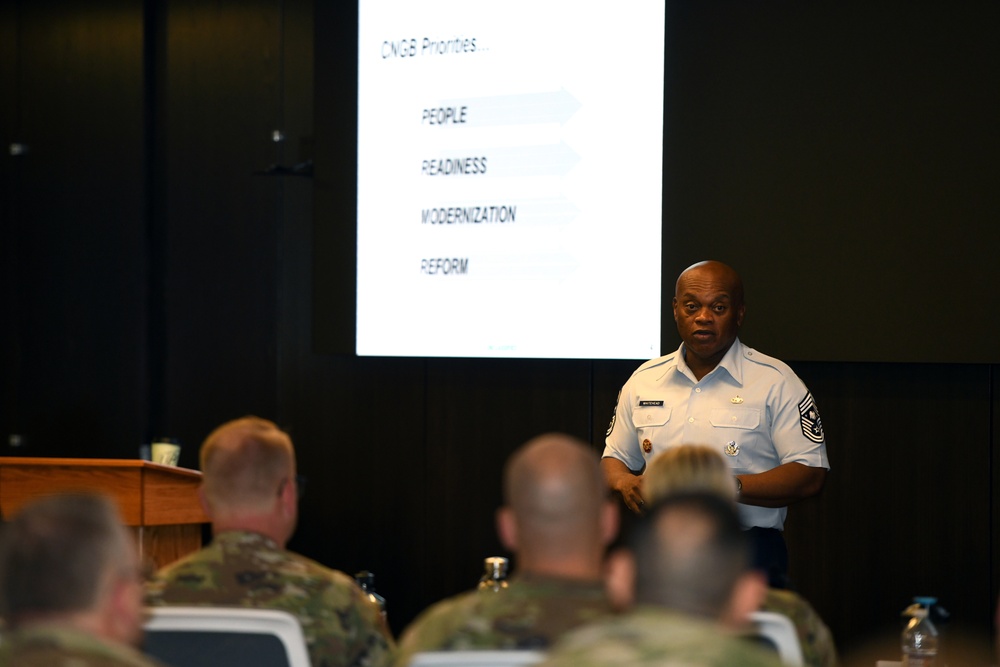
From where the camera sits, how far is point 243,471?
2.36 m

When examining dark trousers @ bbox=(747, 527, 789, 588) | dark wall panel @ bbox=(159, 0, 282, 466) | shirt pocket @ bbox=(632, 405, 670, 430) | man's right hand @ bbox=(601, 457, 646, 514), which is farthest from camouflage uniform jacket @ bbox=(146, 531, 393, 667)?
dark wall panel @ bbox=(159, 0, 282, 466)

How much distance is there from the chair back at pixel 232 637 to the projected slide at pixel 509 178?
9.84ft

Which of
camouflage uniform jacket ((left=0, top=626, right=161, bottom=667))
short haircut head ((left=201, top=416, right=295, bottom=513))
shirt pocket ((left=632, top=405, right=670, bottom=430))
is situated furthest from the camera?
shirt pocket ((left=632, top=405, right=670, bottom=430))

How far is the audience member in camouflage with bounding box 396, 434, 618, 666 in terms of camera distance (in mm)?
1808

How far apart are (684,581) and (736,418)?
7.78 feet

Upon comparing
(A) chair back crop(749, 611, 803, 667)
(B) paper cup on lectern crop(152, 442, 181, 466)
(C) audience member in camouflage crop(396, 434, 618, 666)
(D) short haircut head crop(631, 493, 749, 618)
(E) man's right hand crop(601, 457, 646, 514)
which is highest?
(D) short haircut head crop(631, 493, 749, 618)

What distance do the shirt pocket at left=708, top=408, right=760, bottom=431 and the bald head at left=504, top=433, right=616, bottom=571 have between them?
172 centimetres

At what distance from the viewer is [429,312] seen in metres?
5.21

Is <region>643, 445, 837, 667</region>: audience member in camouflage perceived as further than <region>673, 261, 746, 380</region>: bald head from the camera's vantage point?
No

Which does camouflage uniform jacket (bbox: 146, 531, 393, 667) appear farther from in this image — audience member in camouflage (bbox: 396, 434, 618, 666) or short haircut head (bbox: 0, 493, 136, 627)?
short haircut head (bbox: 0, 493, 136, 627)

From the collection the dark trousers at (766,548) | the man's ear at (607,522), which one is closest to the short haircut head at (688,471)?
the man's ear at (607,522)

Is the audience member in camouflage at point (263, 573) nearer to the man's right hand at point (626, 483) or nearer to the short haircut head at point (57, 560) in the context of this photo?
the short haircut head at point (57, 560)

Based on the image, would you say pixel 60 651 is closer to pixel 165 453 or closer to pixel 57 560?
pixel 57 560

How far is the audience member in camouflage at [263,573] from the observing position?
211 cm
